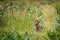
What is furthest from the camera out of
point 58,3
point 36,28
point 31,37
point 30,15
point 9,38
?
point 58,3

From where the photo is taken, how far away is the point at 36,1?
430 centimetres

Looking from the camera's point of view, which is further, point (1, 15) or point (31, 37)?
point (1, 15)

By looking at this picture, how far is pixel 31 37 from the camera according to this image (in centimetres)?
328

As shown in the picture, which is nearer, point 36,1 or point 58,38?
point 58,38

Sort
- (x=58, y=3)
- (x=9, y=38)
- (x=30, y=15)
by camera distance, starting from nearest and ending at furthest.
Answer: (x=9, y=38) → (x=30, y=15) → (x=58, y=3)

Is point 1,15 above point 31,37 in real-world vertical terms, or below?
above

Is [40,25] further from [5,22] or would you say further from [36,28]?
[5,22]

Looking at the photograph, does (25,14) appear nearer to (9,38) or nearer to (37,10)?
(37,10)

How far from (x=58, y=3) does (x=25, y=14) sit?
0.72 metres

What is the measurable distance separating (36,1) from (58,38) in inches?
63.5

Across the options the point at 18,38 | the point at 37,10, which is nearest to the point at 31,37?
the point at 18,38

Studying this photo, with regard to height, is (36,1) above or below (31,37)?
above

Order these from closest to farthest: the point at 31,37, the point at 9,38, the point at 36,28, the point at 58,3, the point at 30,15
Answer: the point at 9,38
the point at 31,37
the point at 36,28
the point at 30,15
the point at 58,3

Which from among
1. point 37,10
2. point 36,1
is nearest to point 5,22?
point 37,10
